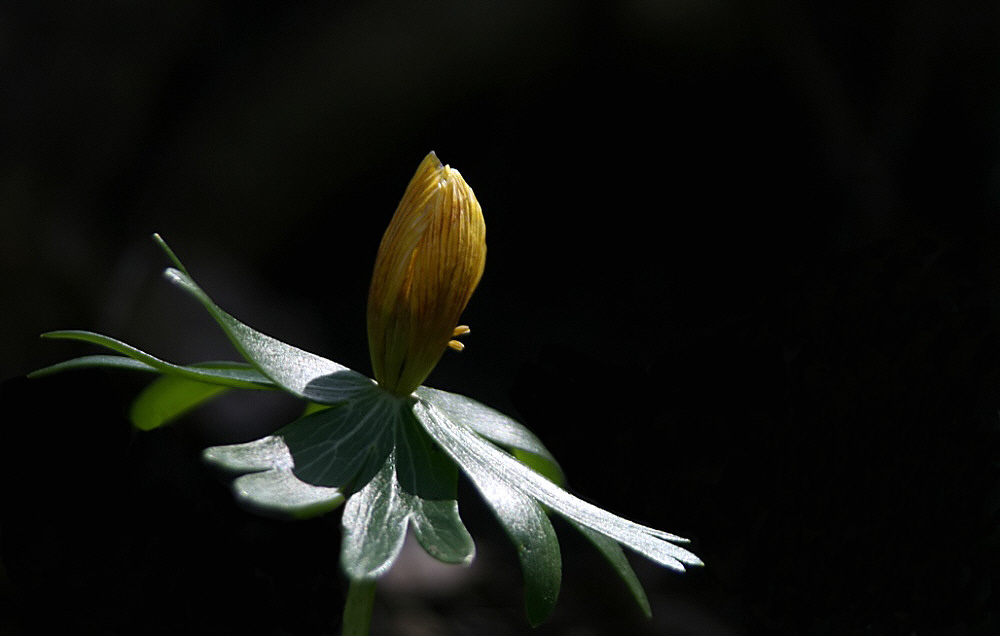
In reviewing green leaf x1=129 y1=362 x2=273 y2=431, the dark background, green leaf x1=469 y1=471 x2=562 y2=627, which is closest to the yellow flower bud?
green leaf x1=469 y1=471 x2=562 y2=627

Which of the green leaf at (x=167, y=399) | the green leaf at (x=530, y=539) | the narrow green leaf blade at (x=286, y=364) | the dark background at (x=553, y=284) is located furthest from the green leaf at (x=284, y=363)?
the dark background at (x=553, y=284)

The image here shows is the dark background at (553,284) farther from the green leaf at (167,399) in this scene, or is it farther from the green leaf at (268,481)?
the green leaf at (268,481)

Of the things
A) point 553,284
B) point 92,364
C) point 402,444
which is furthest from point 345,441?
point 553,284

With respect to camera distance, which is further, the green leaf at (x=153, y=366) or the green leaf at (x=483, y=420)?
the green leaf at (x=483, y=420)

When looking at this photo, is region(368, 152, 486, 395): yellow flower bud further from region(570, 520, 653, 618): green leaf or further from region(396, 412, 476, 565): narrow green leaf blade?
region(570, 520, 653, 618): green leaf

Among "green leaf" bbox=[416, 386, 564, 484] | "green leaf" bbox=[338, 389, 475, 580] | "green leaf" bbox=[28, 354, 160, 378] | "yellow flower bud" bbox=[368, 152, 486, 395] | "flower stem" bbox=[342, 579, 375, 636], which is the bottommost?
"flower stem" bbox=[342, 579, 375, 636]

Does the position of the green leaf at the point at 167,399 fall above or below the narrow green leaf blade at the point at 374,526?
below
